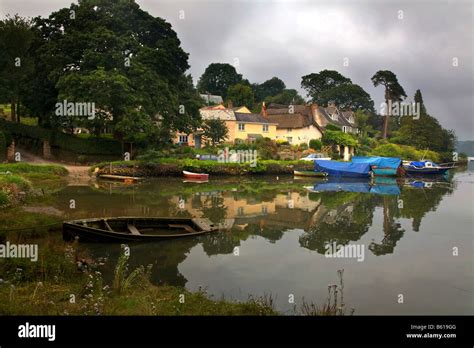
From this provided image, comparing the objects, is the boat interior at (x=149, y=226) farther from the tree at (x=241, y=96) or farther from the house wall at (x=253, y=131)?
the tree at (x=241, y=96)

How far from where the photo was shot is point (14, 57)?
41.6 m

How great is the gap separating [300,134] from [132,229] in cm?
5410

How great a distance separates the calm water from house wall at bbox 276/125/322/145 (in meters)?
36.1

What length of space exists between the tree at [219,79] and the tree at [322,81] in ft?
70.1

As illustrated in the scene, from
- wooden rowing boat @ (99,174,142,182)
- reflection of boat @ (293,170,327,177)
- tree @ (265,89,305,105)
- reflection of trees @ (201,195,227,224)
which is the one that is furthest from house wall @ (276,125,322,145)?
reflection of trees @ (201,195,227,224)

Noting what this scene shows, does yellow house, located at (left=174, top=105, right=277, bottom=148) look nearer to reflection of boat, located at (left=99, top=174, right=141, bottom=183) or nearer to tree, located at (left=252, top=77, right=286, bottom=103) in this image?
reflection of boat, located at (left=99, top=174, right=141, bottom=183)

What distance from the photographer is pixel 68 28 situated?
142 ft

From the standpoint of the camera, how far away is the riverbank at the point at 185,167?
39688mm

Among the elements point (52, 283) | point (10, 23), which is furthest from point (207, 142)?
point (52, 283)

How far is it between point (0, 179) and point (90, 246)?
29.3ft

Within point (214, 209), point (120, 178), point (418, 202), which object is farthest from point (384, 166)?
point (214, 209)

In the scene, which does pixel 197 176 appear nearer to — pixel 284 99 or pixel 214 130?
pixel 214 130

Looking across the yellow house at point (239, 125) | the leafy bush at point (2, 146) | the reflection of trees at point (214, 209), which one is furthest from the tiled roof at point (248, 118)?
the reflection of trees at point (214, 209)

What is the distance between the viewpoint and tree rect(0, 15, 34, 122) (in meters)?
40.8
